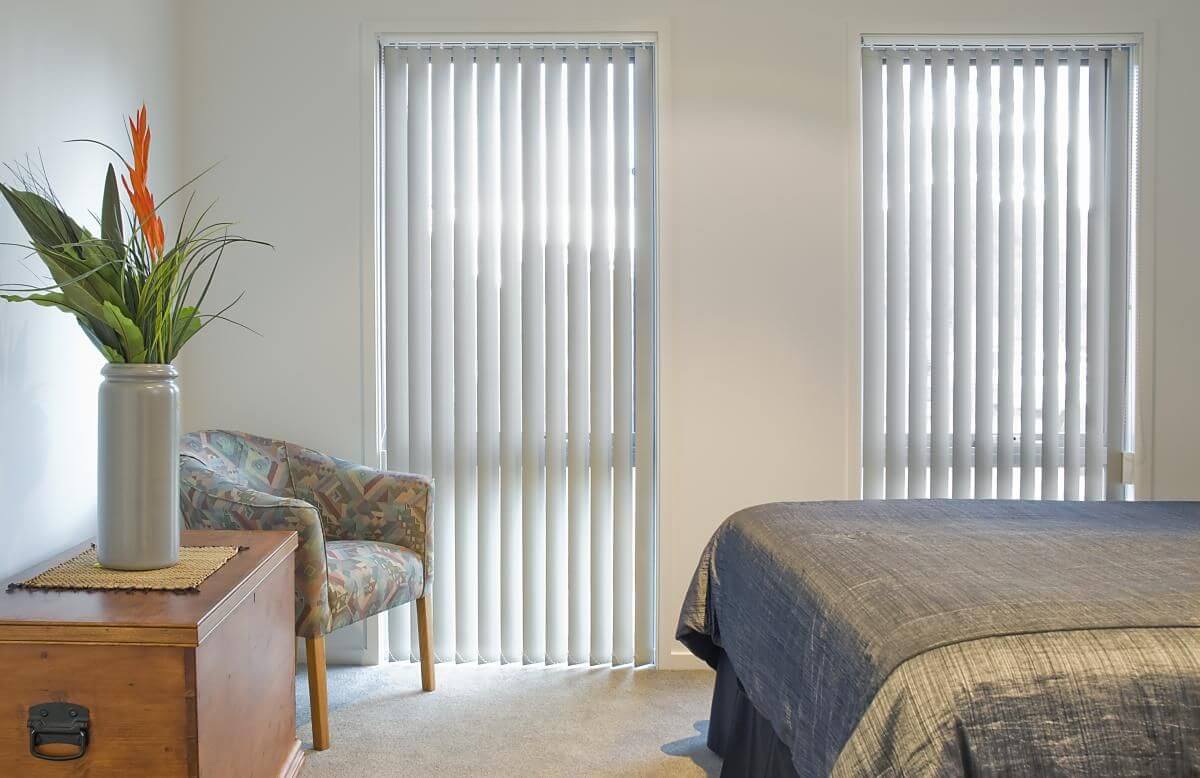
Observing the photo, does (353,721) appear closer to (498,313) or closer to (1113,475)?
(498,313)

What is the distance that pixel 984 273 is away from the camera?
10.9 feet

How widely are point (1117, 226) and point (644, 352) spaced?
6.24ft

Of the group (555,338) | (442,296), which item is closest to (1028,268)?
(555,338)

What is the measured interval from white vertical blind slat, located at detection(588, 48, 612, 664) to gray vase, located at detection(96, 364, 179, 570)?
1.73 meters

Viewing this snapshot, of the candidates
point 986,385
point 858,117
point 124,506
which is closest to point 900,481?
point 986,385

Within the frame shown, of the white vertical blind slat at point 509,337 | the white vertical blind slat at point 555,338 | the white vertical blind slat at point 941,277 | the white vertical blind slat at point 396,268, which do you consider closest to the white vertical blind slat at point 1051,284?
the white vertical blind slat at point 941,277

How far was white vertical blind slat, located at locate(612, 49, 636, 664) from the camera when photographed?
3.29 meters

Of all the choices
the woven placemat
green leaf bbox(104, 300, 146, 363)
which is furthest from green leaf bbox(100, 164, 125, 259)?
the woven placemat

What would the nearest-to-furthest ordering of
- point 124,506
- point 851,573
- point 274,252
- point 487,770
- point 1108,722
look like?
point 1108,722 < point 851,573 < point 124,506 < point 487,770 < point 274,252

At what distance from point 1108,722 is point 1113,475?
2.52 metres

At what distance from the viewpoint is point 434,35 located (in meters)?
3.22

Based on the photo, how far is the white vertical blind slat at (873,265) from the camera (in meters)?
3.33

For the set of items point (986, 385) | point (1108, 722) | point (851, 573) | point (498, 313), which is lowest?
point (1108, 722)

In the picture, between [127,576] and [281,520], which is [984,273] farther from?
[127,576]
